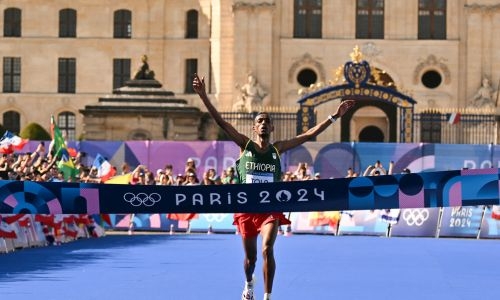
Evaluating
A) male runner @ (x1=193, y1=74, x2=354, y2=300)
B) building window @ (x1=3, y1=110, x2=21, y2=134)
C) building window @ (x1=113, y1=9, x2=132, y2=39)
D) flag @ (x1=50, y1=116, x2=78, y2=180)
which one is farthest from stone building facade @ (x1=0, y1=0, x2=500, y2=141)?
male runner @ (x1=193, y1=74, x2=354, y2=300)

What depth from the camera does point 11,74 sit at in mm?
78625

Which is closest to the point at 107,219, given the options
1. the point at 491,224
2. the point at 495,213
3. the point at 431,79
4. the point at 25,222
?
the point at 25,222

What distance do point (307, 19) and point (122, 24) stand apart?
47.5ft

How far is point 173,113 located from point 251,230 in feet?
A: 118

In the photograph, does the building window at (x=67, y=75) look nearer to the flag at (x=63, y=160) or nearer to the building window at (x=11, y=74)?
the building window at (x=11, y=74)

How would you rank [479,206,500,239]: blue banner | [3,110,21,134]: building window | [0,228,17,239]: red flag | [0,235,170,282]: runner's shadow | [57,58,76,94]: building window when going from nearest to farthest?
1. [0,235,170,282]: runner's shadow
2. [0,228,17,239]: red flag
3. [479,206,500,239]: blue banner
4. [3,110,21,134]: building window
5. [57,58,76,94]: building window

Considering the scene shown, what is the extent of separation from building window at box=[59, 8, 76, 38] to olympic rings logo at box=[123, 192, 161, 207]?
6288 centimetres

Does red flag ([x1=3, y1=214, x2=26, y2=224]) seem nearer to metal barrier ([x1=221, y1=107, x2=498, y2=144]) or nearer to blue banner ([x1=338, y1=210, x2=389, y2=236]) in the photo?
blue banner ([x1=338, y1=210, x2=389, y2=236])

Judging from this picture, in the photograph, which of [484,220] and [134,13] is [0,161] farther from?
[134,13]

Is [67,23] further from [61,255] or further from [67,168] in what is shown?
[61,255]

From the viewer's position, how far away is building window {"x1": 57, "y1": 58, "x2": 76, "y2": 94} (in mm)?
78500

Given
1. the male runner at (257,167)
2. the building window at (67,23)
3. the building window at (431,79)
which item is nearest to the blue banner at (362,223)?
the male runner at (257,167)

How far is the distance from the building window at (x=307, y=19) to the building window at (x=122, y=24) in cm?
1357

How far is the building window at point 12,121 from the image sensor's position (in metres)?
77.7
